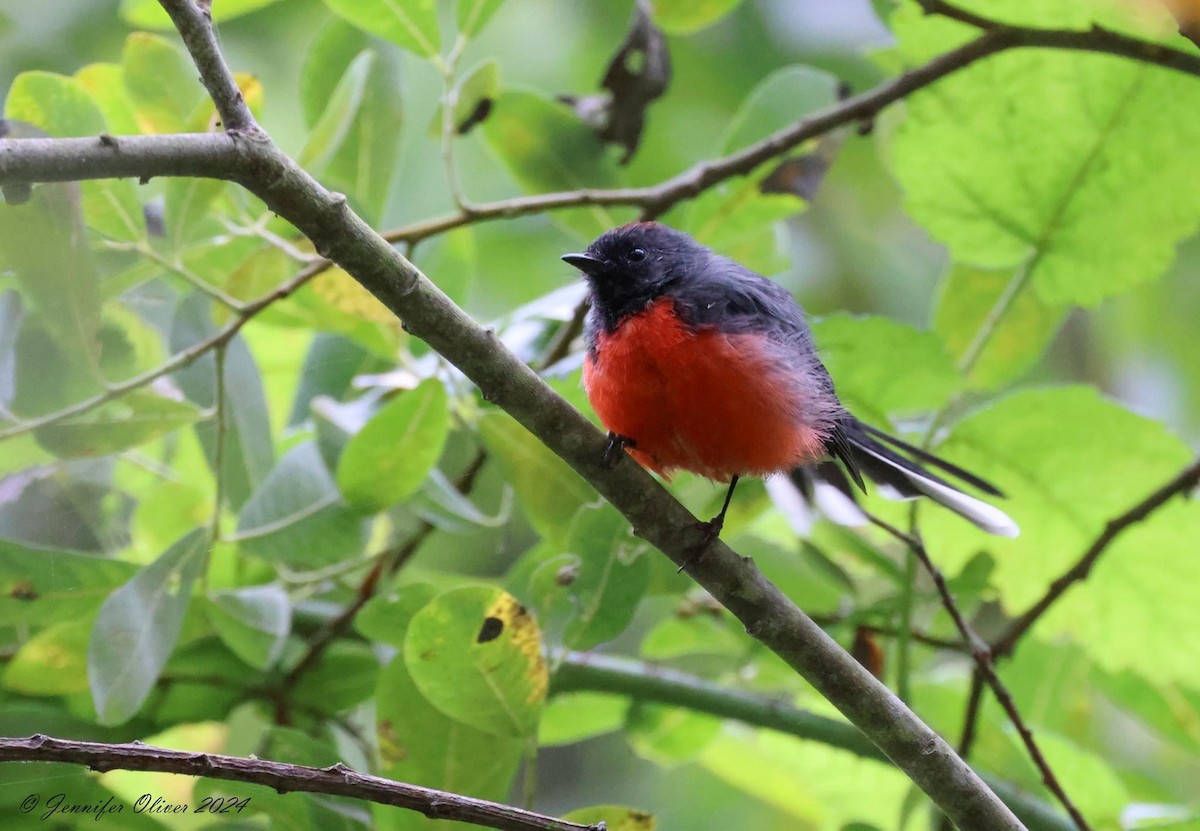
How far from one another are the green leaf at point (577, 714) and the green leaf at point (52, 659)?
821 millimetres

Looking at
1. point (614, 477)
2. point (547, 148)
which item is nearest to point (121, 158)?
point (614, 477)

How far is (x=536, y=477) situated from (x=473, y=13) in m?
0.81

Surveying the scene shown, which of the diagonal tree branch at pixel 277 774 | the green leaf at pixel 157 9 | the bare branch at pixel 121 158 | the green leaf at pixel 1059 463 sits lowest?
the diagonal tree branch at pixel 277 774

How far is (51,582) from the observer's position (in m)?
1.70

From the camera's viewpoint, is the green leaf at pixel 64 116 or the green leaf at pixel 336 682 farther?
the green leaf at pixel 336 682

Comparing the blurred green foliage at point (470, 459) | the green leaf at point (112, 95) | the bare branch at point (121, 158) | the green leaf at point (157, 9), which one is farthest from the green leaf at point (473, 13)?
the bare branch at point (121, 158)

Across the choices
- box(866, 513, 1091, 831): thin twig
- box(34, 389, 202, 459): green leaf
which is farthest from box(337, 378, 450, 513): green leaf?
box(866, 513, 1091, 831): thin twig

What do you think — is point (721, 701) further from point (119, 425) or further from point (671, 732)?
point (119, 425)

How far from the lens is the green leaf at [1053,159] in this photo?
201cm

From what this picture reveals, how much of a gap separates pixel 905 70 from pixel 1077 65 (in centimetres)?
34

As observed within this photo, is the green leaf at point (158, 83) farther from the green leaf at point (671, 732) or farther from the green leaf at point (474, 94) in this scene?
the green leaf at point (671, 732)

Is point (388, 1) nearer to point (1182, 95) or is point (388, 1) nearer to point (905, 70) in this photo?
point (905, 70)

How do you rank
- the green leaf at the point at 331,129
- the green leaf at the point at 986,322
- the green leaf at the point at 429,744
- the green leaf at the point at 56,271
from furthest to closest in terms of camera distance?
1. the green leaf at the point at 986,322
2. the green leaf at the point at 331,129
3. the green leaf at the point at 429,744
4. the green leaf at the point at 56,271

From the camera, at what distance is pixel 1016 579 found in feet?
7.36
